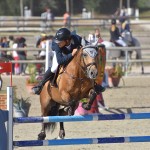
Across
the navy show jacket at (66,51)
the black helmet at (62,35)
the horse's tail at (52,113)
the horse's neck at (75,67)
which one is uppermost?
the black helmet at (62,35)

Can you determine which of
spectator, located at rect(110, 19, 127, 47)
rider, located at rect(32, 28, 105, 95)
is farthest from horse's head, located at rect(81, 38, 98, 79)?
spectator, located at rect(110, 19, 127, 47)

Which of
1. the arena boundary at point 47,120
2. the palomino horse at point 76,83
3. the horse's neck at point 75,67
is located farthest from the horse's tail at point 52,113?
the arena boundary at point 47,120

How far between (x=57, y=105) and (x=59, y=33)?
1318mm

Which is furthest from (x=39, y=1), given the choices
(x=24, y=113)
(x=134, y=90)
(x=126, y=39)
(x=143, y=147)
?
(x=143, y=147)

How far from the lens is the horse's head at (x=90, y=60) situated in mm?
9211

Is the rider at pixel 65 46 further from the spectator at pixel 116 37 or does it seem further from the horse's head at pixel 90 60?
the spectator at pixel 116 37

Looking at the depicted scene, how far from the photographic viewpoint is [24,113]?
44.6 ft

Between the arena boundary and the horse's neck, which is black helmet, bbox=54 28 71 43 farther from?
the arena boundary

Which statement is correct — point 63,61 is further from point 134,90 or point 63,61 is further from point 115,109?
point 134,90

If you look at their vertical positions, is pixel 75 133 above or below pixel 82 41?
below

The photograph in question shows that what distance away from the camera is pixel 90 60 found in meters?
9.38

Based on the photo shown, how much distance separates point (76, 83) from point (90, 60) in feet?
2.09

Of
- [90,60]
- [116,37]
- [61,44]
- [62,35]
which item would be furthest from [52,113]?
[116,37]

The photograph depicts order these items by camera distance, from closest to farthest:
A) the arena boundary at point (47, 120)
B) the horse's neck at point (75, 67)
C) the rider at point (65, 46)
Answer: the arena boundary at point (47, 120) < the horse's neck at point (75, 67) < the rider at point (65, 46)
